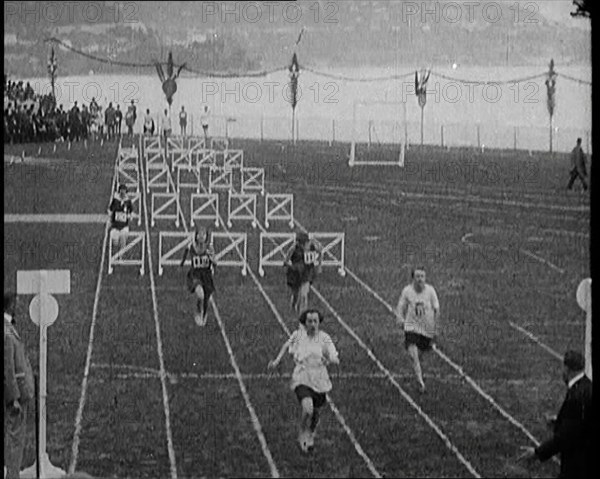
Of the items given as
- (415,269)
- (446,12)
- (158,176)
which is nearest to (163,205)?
(158,176)

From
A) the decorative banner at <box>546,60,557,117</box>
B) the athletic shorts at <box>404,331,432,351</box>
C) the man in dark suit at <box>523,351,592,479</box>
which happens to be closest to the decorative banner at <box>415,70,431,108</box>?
the decorative banner at <box>546,60,557,117</box>

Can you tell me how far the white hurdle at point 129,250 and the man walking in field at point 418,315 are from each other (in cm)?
165

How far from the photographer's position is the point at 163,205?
913 cm

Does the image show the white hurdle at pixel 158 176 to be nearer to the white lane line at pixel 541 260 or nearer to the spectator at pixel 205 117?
the spectator at pixel 205 117

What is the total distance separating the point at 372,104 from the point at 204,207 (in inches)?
48.7

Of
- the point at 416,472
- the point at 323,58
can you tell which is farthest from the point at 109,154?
the point at 416,472

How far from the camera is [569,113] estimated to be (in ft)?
29.2

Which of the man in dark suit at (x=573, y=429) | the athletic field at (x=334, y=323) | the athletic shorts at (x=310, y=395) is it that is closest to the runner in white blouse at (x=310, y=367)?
the athletic shorts at (x=310, y=395)

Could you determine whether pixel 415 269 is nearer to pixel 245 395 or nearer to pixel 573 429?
pixel 245 395

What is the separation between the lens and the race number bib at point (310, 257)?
9188 millimetres

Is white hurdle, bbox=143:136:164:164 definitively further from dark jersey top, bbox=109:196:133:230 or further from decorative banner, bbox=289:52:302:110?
decorative banner, bbox=289:52:302:110

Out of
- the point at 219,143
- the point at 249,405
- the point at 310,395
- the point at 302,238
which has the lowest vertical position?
the point at 249,405

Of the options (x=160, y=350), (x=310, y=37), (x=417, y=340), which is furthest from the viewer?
(x=310, y=37)
